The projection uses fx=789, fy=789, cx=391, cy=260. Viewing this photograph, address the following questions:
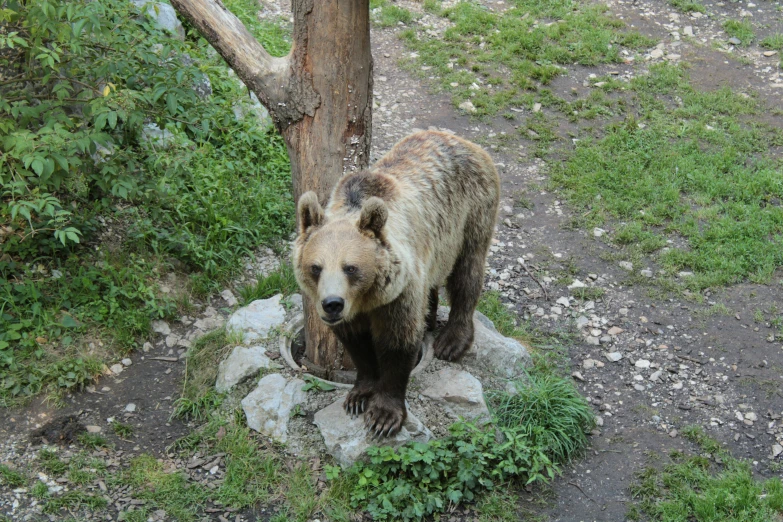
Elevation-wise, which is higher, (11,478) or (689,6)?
(689,6)

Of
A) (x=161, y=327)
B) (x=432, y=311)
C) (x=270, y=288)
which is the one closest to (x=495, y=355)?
(x=432, y=311)

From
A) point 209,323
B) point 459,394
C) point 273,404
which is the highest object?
point 459,394

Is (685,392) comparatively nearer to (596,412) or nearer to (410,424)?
(596,412)

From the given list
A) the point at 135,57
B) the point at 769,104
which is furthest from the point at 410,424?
the point at 769,104

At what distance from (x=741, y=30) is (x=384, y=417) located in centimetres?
781

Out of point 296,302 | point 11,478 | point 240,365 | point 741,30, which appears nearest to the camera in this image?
point 11,478

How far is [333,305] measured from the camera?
3553 millimetres

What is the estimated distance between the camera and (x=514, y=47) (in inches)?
370

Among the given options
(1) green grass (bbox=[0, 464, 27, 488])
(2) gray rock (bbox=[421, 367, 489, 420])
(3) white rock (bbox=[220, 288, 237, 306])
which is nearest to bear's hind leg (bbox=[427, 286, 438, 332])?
(2) gray rock (bbox=[421, 367, 489, 420])

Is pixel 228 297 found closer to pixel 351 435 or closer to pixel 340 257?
pixel 351 435

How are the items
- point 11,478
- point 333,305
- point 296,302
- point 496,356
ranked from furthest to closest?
1. point 296,302
2. point 496,356
3. point 11,478
4. point 333,305

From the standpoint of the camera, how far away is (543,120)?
27.7ft

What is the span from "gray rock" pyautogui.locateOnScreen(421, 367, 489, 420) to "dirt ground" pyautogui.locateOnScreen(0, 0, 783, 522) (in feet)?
1.82

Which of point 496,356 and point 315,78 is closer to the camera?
point 315,78
